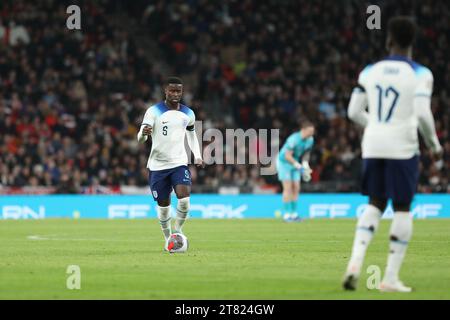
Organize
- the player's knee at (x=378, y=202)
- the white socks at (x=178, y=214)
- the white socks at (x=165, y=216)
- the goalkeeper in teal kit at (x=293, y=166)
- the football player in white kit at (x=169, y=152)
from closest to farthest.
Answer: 1. the player's knee at (x=378, y=202)
2. the football player in white kit at (x=169, y=152)
3. the white socks at (x=178, y=214)
4. the white socks at (x=165, y=216)
5. the goalkeeper in teal kit at (x=293, y=166)

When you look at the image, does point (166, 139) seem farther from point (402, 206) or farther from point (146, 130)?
point (402, 206)

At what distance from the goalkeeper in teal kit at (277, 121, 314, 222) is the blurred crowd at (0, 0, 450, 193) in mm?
4589

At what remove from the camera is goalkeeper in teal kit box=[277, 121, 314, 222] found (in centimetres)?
2447

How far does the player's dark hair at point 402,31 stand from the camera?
9.25 metres

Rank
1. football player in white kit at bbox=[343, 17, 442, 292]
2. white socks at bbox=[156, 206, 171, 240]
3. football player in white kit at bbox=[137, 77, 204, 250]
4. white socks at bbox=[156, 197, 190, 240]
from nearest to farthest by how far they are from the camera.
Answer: football player in white kit at bbox=[343, 17, 442, 292] → football player in white kit at bbox=[137, 77, 204, 250] → white socks at bbox=[156, 197, 190, 240] → white socks at bbox=[156, 206, 171, 240]

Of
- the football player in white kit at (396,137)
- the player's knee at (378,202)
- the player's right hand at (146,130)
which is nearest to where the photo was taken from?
the football player in white kit at (396,137)

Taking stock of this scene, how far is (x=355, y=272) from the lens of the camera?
9.04m

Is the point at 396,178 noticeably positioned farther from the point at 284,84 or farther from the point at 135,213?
the point at 284,84

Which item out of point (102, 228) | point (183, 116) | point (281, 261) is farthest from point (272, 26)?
point (281, 261)

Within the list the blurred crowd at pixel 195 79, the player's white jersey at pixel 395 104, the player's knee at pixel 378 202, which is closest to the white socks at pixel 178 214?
the player's knee at pixel 378 202

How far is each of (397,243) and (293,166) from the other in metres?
15.3

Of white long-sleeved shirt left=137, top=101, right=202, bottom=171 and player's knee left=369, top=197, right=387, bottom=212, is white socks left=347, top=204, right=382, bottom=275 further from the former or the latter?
white long-sleeved shirt left=137, top=101, right=202, bottom=171

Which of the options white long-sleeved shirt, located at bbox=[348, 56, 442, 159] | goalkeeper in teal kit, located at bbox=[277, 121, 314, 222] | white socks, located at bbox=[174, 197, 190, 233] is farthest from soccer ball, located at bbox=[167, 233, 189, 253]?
goalkeeper in teal kit, located at bbox=[277, 121, 314, 222]

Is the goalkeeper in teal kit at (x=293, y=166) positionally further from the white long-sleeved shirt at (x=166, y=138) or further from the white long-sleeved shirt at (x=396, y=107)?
the white long-sleeved shirt at (x=396, y=107)
